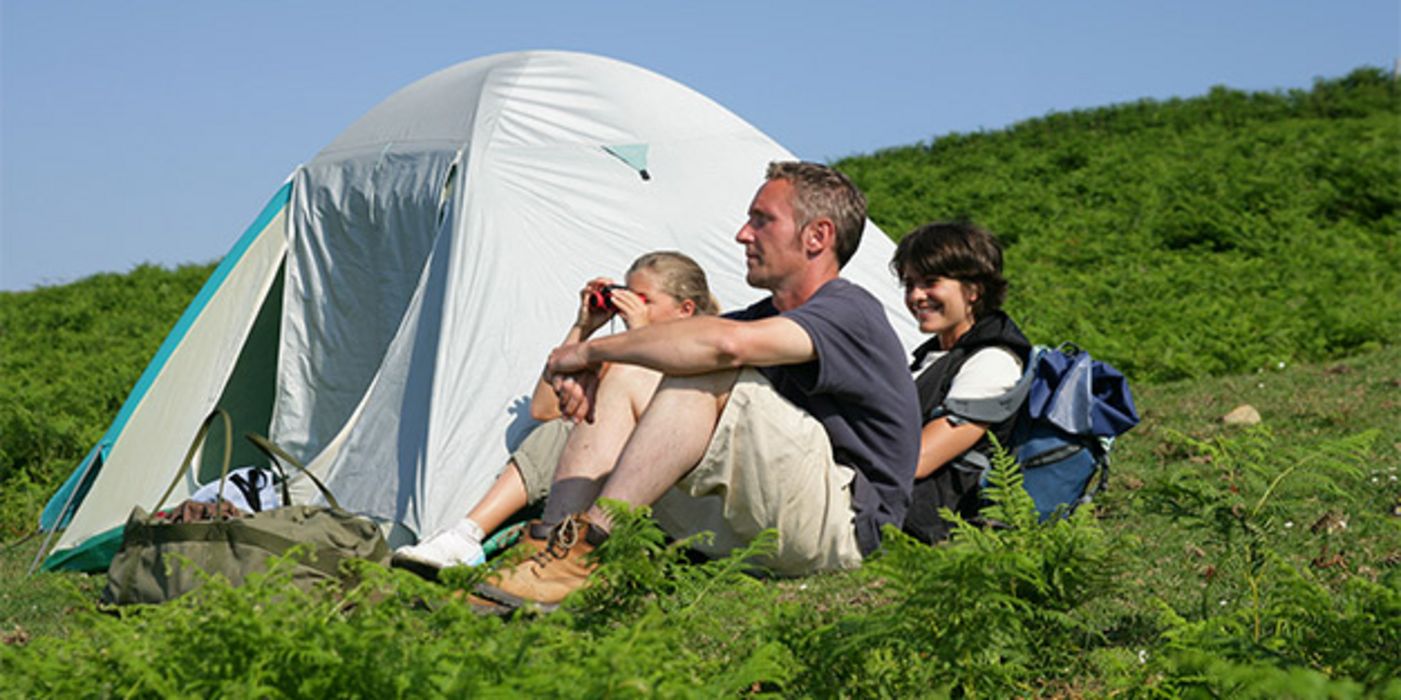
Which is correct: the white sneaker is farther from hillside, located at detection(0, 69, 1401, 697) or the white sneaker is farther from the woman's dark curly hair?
the woman's dark curly hair

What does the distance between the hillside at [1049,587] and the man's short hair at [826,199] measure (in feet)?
3.96

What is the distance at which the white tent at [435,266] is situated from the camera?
5727 millimetres

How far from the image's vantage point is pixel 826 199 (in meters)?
4.66

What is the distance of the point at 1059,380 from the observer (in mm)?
4891

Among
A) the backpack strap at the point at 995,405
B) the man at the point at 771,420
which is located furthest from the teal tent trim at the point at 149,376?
the backpack strap at the point at 995,405

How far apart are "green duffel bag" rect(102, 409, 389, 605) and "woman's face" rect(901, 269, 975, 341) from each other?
7.09 feet

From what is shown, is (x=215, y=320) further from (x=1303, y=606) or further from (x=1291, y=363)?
(x=1291, y=363)

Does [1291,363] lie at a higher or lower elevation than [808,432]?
lower

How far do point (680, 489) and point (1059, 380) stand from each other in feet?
5.00

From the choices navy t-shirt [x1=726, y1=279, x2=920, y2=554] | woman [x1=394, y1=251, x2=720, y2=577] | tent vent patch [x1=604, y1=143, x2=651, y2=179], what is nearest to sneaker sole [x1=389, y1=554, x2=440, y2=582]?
woman [x1=394, y1=251, x2=720, y2=577]

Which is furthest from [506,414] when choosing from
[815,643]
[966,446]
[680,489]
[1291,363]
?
[1291,363]

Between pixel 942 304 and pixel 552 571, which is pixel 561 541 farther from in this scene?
pixel 942 304

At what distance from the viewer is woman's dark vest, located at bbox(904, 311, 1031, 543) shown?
Result: 4801 mm

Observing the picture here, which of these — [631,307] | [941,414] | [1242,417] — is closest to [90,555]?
[631,307]
